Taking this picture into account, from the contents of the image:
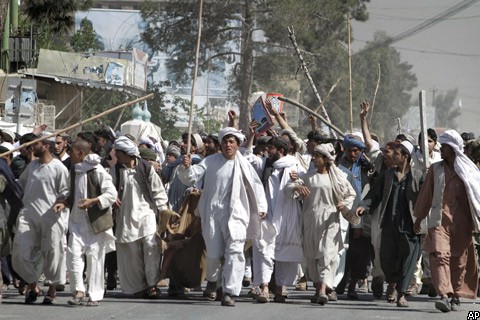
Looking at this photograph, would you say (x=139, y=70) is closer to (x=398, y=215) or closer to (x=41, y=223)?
(x=398, y=215)

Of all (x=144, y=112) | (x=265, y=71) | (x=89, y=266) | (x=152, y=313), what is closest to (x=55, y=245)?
(x=89, y=266)

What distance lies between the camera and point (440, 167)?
1279 cm

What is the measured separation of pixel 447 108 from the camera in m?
190

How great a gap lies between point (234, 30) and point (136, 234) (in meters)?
34.6

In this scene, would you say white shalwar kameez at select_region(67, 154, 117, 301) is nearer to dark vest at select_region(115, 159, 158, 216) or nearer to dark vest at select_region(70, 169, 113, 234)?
dark vest at select_region(70, 169, 113, 234)

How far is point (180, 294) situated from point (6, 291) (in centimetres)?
206

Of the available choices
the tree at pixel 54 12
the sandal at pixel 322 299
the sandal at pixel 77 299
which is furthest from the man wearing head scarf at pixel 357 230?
the tree at pixel 54 12

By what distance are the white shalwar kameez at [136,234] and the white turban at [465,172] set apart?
311 cm

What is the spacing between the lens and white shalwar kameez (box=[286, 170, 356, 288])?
530 inches

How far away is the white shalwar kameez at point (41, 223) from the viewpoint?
1281 centimetres

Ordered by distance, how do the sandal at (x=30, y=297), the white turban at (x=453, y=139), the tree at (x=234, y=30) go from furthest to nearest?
the tree at (x=234, y=30)
the sandal at (x=30, y=297)
the white turban at (x=453, y=139)

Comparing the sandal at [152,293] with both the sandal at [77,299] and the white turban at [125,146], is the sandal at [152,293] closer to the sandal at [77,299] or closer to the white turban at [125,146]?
the sandal at [77,299]

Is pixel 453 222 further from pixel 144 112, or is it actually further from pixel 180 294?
pixel 144 112

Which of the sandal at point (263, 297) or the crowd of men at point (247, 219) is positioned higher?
the crowd of men at point (247, 219)
